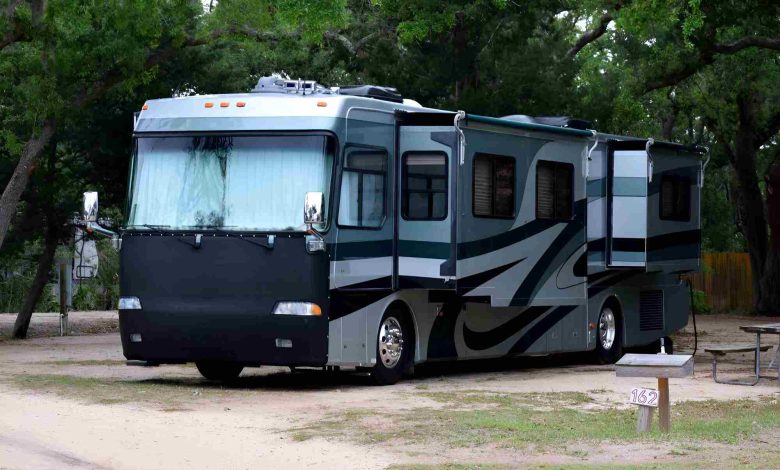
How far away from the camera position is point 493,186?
18406 mm

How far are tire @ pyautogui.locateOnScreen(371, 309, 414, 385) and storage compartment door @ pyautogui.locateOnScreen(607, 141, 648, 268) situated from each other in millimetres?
4701

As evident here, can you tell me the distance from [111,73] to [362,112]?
32.5 feet

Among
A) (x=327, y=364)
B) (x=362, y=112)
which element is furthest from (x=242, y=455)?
(x=362, y=112)

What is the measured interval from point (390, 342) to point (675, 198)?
7047 millimetres

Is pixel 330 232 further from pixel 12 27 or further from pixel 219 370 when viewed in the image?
pixel 12 27

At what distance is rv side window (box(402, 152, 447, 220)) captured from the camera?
56.6 ft

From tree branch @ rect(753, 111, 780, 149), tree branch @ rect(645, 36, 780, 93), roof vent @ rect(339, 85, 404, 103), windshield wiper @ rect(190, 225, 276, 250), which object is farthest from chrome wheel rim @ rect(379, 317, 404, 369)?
tree branch @ rect(753, 111, 780, 149)

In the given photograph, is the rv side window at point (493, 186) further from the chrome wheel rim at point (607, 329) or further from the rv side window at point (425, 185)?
the chrome wheel rim at point (607, 329)

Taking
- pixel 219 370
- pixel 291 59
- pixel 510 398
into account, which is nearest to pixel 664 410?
pixel 510 398

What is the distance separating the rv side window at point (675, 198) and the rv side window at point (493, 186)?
3951mm

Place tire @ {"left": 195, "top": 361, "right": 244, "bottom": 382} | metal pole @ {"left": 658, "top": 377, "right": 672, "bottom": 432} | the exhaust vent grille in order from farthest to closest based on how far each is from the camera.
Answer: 1. the exhaust vent grille
2. tire @ {"left": 195, "top": 361, "right": 244, "bottom": 382}
3. metal pole @ {"left": 658, "top": 377, "right": 672, "bottom": 432}

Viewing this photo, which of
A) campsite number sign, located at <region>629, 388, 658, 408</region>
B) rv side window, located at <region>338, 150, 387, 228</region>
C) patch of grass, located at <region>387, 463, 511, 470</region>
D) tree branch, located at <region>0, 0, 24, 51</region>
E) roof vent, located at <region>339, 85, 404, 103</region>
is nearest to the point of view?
patch of grass, located at <region>387, 463, 511, 470</region>

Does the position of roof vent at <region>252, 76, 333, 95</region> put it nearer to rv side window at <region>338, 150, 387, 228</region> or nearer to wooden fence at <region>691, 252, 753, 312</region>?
rv side window at <region>338, 150, 387, 228</region>

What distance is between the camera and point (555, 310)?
20.4m
